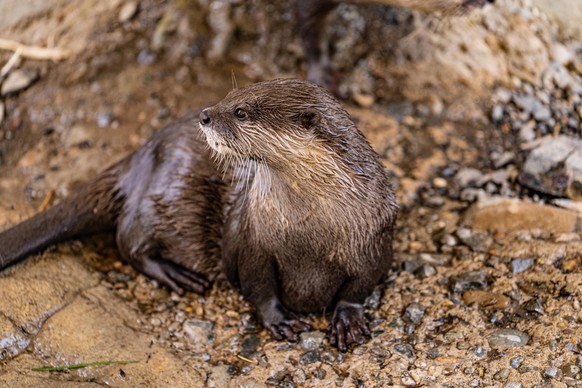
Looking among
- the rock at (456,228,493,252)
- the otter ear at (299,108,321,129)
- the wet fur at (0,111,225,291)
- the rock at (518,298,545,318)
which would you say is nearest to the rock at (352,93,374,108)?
the rock at (456,228,493,252)

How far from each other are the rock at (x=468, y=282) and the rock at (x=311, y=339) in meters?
0.46

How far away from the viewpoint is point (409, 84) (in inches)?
142

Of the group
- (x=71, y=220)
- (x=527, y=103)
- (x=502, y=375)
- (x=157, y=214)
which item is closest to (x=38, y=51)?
(x=71, y=220)

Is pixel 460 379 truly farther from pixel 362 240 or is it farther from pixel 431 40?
pixel 431 40

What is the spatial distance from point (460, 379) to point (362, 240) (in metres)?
0.47

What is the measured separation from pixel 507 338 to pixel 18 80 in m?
2.40

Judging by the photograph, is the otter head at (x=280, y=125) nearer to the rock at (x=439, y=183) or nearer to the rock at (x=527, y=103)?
the rock at (x=439, y=183)

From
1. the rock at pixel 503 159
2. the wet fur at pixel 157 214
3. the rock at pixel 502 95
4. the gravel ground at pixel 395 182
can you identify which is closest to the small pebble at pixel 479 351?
the gravel ground at pixel 395 182

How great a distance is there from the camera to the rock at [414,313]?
8.13 ft

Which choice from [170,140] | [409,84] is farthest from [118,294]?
[409,84]

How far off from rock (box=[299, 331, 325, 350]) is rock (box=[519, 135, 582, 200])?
105cm

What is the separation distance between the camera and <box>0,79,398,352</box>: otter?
2141 mm

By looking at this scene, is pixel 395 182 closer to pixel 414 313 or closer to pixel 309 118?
pixel 414 313

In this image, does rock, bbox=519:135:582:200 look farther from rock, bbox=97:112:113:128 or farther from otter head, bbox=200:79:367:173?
rock, bbox=97:112:113:128
